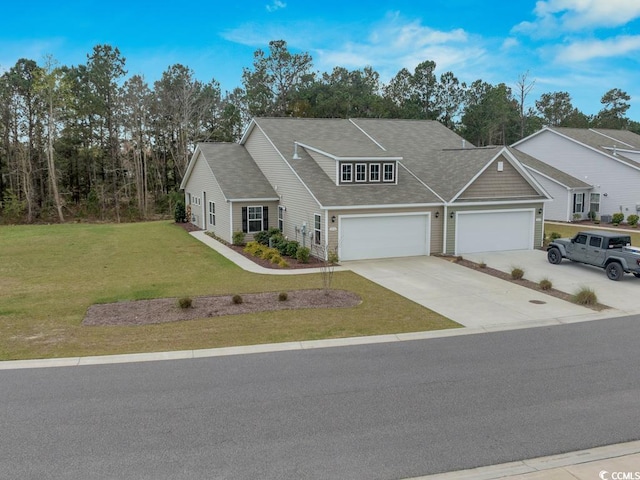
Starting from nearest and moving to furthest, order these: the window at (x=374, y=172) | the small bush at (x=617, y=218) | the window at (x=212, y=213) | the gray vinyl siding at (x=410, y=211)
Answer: the gray vinyl siding at (x=410, y=211) < the window at (x=374, y=172) < the window at (x=212, y=213) < the small bush at (x=617, y=218)

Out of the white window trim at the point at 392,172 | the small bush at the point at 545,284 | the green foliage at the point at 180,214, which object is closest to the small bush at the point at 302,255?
the white window trim at the point at 392,172

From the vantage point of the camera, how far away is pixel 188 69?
53500mm

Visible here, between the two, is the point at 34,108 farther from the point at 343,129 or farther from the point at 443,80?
the point at 443,80

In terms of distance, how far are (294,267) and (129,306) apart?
796 centimetres

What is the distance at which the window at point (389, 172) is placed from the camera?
81.4ft

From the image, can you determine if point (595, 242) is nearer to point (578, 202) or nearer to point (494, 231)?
point (494, 231)

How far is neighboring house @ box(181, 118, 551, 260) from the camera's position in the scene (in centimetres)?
2286

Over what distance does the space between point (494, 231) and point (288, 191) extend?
34.6ft

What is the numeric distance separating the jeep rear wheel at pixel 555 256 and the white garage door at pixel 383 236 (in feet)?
17.5

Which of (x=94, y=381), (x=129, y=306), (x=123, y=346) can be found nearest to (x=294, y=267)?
(x=129, y=306)

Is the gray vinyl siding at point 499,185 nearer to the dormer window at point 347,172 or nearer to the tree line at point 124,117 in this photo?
the dormer window at point 347,172

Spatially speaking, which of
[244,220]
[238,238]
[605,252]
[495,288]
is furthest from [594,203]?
[238,238]

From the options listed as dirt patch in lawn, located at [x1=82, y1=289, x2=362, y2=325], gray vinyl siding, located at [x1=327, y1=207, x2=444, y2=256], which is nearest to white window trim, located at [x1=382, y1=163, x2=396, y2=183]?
gray vinyl siding, located at [x1=327, y1=207, x2=444, y2=256]

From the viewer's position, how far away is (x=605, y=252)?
19.4 m
